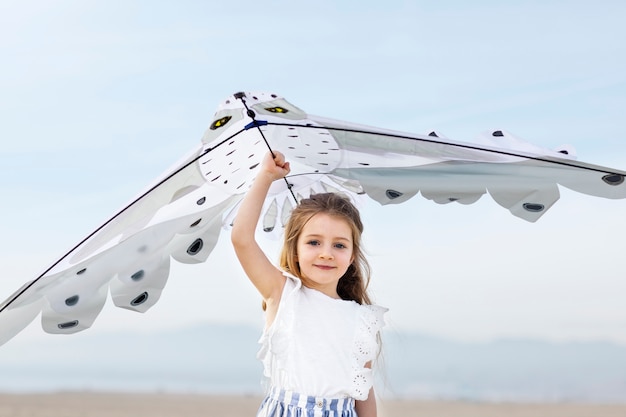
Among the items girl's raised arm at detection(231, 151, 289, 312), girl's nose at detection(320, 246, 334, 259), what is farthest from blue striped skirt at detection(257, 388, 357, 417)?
girl's nose at detection(320, 246, 334, 259)

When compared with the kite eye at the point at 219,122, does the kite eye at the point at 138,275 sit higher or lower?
lower

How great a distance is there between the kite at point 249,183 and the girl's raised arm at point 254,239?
21 cm

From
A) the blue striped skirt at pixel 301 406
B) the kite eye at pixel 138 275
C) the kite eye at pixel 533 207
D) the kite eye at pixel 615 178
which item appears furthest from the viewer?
the kite eye at pixel 138 275

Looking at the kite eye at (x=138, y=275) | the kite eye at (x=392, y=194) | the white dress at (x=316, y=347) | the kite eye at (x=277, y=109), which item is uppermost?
the kite eye at (x=392, y=194)

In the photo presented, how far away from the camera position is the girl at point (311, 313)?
2.34m

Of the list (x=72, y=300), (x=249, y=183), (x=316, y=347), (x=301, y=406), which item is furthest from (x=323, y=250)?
(x=72, y=300)

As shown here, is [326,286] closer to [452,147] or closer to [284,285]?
[284,285]

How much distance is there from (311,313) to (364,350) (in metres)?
0.18

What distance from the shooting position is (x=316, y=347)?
2363mm

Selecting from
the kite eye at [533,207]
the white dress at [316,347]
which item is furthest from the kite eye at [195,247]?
the kite eye at [533,207]

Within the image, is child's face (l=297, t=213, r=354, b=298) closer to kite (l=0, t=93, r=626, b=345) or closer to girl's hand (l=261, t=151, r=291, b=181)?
girl's hand (l=261, t=151, r=291, b=181)

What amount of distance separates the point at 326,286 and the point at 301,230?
177 mm

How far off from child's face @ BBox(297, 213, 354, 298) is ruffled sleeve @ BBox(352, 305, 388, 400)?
0.15 m

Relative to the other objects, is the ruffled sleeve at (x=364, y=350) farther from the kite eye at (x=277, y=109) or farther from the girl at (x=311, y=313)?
the kite eye at (x=277, y=109)
